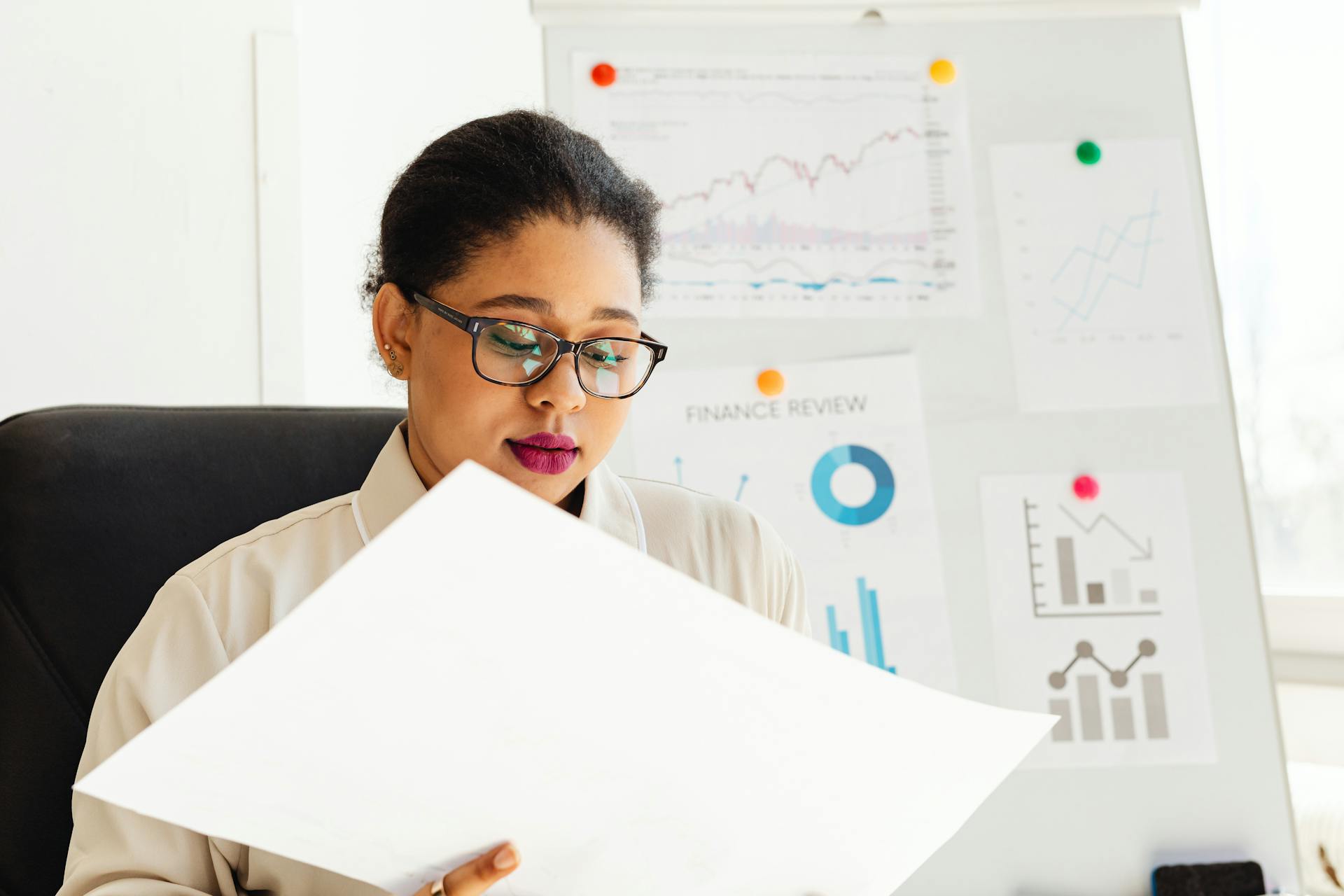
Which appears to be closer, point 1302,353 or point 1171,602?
point 1171,602

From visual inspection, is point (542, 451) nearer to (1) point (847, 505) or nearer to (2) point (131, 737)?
(2) point (131, 737)

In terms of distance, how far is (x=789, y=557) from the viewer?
1038 mm

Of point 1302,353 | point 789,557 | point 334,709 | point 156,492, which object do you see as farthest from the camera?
point 1302,353

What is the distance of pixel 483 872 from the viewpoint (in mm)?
548

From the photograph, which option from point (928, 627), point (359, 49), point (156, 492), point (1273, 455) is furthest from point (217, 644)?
point (1273, 455)

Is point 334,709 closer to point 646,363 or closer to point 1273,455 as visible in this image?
point 646,363

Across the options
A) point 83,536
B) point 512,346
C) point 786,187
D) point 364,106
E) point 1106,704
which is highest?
point 364,106

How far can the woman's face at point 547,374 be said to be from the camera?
30.0 inches

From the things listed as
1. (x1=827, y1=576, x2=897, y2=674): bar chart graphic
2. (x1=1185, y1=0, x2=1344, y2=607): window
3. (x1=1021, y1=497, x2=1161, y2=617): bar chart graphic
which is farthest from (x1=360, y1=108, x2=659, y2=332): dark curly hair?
(x1=1185, y1=0, x2=1344, y2=607): window

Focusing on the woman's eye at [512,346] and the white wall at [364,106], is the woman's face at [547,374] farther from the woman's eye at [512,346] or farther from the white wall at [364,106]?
the white wall at [364,106]

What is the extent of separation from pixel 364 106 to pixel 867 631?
126 centimetres

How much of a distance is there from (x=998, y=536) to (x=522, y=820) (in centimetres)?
95

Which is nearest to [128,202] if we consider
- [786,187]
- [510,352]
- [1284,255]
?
[786,187]

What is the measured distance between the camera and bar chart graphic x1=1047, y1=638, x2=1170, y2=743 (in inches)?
52.1
